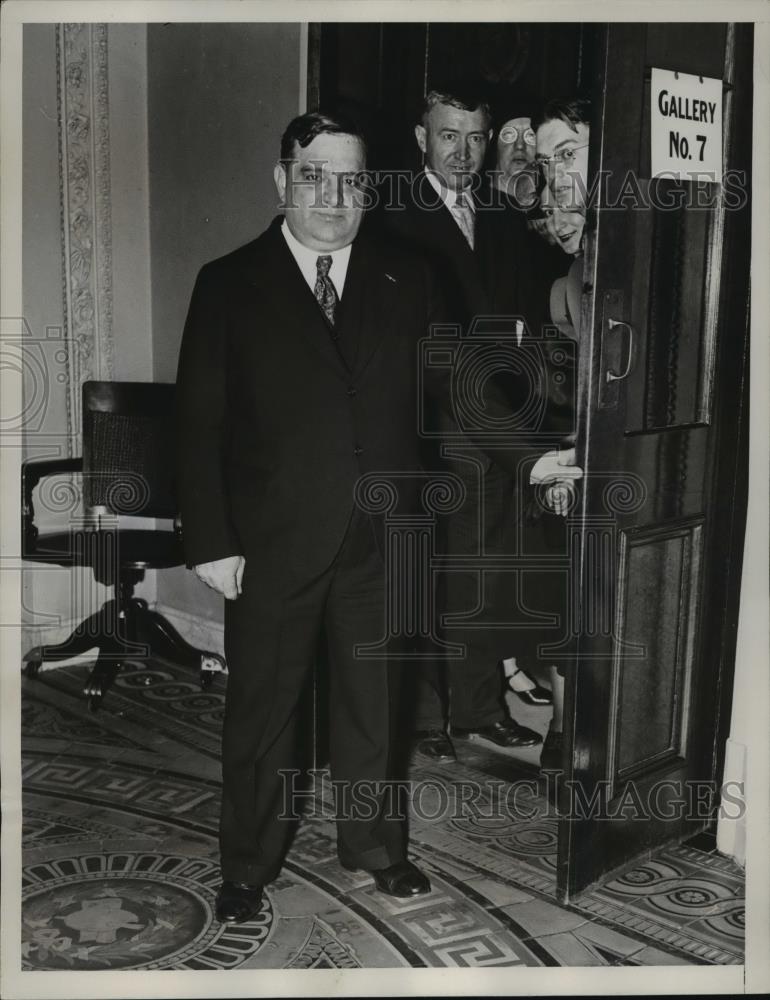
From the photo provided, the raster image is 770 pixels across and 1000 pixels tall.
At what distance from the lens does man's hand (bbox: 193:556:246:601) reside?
213 centimetres

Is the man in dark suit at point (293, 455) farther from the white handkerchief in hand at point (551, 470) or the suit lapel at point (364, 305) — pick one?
the white handkerchief in hand at point (551, 470)

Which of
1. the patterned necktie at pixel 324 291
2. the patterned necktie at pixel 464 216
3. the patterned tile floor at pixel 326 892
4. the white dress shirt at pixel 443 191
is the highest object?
the white dress shirt at pixel 443 191

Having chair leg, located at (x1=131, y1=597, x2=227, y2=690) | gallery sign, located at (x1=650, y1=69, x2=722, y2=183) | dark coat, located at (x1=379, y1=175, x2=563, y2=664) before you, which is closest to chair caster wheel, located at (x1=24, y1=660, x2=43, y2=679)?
chair leg, located at (x1=131, y1=597, x2=227, y2=690)

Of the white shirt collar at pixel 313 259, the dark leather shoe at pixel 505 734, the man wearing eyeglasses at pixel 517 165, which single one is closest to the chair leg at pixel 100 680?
the dark leather shoe at pixel 505 734

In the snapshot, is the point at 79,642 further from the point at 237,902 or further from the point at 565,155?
the point at 565,155

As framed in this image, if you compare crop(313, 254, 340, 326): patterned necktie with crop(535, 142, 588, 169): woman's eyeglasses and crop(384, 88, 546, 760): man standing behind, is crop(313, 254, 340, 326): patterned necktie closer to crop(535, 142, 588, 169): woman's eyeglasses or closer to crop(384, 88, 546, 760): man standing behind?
crop(384, 88, 546, 760): man standing behind

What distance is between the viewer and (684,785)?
2.53 meters

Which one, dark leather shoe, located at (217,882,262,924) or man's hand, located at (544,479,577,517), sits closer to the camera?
dark leather shoe, located at (217,882,262,924)

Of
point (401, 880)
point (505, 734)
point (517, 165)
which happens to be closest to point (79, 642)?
point (505, 734)

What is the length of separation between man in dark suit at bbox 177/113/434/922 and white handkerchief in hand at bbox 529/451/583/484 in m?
0.33

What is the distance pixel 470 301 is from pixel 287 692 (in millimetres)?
1551

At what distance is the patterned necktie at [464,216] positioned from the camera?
3.20 m

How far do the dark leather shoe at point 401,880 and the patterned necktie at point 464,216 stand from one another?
187 cm

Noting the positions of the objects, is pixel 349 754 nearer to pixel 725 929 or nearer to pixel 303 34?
pixel 725 929
